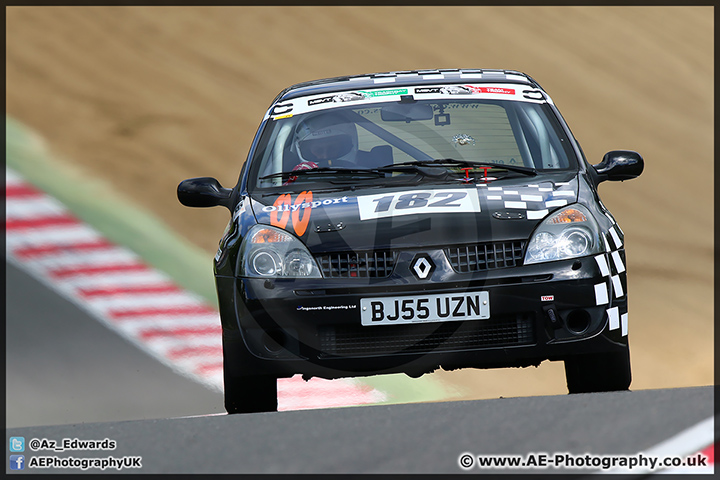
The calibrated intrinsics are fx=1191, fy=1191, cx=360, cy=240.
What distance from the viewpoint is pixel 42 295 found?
36.9 ft

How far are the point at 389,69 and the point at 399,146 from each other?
441 inches

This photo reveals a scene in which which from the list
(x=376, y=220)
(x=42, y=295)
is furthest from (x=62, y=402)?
(x=376, y=220)

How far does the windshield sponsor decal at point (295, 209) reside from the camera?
5.49m

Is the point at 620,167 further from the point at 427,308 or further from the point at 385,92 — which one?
the point at 427,308

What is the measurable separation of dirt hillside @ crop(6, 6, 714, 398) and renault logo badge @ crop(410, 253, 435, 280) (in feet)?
17.4

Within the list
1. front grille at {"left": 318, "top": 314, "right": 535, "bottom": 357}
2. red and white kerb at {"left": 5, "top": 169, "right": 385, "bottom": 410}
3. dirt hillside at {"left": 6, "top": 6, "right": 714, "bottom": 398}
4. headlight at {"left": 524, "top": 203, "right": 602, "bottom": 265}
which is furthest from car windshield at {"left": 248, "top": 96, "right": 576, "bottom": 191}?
dirt hillside at {"left": 6, "top": 6, "right": 714, "bottom": 398}

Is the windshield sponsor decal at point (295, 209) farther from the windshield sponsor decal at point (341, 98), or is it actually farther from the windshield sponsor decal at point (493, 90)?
the windshield sponsor decal at point (493, 90)

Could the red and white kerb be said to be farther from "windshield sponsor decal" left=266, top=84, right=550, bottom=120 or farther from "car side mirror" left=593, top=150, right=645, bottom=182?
"car side mirror" left=593, top=150, right=645, bottom=182

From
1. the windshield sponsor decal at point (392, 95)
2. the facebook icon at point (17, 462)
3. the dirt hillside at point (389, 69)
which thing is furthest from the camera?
the dirt hillside at point (389, 69)

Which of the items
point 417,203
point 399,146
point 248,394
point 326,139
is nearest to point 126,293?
point 399,146

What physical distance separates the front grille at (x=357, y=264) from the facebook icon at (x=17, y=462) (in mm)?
1546

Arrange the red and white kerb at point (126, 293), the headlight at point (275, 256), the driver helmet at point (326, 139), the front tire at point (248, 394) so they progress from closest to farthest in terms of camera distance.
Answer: the headlight at point (275, 256), the front tire at point (248, 394), the driver helmet at point (326, 139), the red and white kerb at point (126, 293)

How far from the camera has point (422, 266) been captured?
529 cm

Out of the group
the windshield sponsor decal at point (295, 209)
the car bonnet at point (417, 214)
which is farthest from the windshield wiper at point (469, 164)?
the windshield sponsor decal at point (295, 209)
